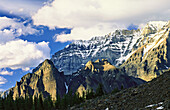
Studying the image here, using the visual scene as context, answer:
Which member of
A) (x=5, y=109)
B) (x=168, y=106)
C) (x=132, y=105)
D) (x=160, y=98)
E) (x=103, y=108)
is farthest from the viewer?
(x=5, y=109)

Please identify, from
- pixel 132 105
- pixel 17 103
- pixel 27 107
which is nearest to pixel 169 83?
pixel 132 105

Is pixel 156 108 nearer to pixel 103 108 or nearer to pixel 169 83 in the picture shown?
pixel 169 83

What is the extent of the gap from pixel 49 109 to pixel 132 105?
105m

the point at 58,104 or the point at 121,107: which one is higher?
the point at 121,107

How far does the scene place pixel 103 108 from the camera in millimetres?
49125

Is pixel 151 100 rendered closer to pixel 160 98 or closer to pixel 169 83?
pixel 160 98

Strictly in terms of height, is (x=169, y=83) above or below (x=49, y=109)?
above

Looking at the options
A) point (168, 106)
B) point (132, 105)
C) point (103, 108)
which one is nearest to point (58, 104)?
point (103, 108)

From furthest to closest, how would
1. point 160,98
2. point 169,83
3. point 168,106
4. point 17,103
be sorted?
point 17,103 < point 169,83 < point 160,98 < point 168,106

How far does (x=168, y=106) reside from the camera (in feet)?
100

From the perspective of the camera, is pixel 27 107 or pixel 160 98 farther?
pixel 27 107

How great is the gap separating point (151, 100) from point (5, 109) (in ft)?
393

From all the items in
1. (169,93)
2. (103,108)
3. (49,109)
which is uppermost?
(169,93)

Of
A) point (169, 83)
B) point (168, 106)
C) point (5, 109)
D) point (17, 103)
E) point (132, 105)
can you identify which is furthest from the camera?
point (17, 103)
